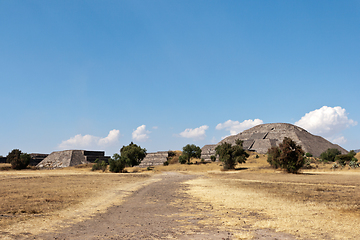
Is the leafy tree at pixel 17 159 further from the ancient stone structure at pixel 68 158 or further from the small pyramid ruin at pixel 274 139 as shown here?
the small pyramid ruin at pixel 274 139

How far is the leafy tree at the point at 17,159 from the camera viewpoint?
7369 centimetres

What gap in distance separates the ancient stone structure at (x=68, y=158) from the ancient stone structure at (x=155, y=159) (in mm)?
19162

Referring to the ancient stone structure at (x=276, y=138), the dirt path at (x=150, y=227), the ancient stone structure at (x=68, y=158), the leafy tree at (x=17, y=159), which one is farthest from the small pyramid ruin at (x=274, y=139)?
the dirt path at (x=150, y=227)

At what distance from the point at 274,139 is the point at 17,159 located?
118571 mm

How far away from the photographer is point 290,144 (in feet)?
146

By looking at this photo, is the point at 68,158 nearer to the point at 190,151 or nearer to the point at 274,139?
the point at 190,151

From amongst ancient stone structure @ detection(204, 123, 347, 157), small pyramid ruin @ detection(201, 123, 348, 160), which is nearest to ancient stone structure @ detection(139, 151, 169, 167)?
small pyramid ruin @ detection(201, 123, 348, 160)

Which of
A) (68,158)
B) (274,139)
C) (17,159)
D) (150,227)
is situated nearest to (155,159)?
(68,158)

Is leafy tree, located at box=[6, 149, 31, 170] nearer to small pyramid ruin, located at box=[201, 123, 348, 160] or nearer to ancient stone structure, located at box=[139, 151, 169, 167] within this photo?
ancient stone structure, located at box=[139, 151, 169, 167]

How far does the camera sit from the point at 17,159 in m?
73.7

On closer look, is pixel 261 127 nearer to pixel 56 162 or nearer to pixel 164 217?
pixel 56 162

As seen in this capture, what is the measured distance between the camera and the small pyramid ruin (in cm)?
12600

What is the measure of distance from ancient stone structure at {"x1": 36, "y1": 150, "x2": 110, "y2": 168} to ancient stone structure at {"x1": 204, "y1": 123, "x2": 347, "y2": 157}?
75.7 m

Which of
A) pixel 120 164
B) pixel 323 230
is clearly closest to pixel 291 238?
pixel 323 230
